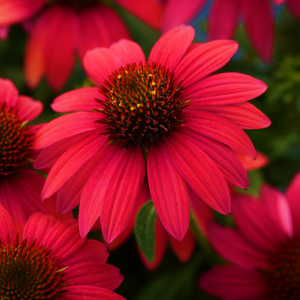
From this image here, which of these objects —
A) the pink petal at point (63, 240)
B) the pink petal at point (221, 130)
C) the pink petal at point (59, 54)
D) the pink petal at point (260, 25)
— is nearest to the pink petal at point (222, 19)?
the pink petal at point (260, 25)

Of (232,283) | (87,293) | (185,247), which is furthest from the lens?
(185,247)

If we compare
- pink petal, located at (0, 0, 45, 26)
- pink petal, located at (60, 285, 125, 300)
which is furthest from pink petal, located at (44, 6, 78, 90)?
pink petal, located at (60, 285, 125, 300)

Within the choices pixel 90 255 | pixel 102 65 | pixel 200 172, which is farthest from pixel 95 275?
pixel 102 65

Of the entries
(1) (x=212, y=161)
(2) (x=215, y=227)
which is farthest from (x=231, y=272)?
(1) (x=212, y=161)

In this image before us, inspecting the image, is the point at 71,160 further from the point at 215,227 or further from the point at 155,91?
the point at 215,227

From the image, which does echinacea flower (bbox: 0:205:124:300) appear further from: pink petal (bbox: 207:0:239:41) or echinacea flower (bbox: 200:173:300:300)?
pink petal (bbox: 207:0:239:41)

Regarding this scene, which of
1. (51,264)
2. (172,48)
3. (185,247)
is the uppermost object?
(172,48)

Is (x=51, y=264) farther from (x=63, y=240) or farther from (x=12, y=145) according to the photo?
(x=12, y=145)
